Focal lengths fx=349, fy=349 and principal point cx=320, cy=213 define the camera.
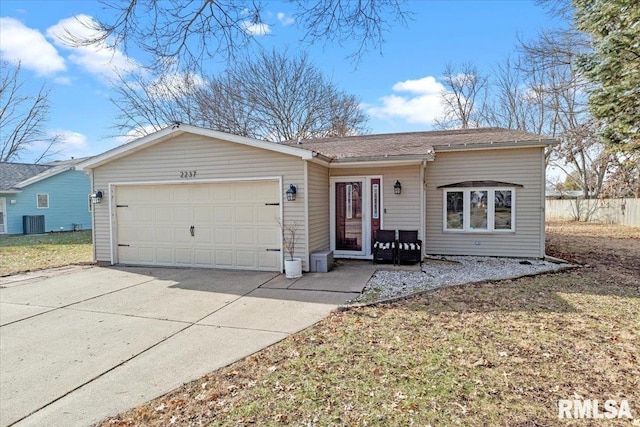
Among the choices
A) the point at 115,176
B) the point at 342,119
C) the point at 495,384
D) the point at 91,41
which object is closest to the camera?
the point at 495,384

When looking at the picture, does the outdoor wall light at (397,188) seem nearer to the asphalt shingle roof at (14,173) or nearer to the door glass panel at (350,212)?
the door glass panel at (350,212)

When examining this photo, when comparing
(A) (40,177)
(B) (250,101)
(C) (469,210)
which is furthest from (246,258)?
(A) (40,177)

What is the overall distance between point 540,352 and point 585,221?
24238 millimetres

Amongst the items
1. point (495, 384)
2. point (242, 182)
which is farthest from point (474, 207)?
point (495, 384)

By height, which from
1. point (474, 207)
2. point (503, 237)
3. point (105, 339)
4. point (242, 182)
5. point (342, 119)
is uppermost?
point (342, 119)

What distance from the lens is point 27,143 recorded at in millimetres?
28266

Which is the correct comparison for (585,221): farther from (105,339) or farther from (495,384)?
(105,339)

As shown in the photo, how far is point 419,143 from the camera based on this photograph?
1015cm

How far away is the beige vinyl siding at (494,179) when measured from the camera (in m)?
9.17

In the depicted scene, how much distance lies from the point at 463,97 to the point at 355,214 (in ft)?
68.5

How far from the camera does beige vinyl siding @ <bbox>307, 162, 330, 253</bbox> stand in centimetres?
806

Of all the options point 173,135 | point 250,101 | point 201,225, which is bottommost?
point 201,225

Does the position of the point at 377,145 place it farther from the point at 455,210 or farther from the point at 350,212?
the point at 455,210

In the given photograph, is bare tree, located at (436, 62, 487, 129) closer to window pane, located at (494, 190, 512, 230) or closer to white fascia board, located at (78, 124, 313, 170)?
window pane, located at (494, 190, 512, 230)
